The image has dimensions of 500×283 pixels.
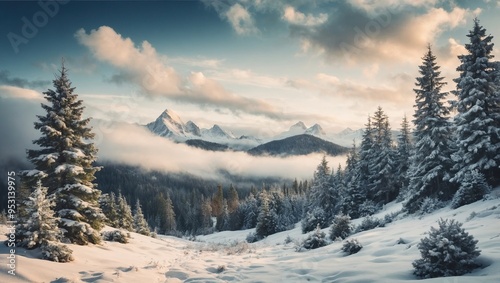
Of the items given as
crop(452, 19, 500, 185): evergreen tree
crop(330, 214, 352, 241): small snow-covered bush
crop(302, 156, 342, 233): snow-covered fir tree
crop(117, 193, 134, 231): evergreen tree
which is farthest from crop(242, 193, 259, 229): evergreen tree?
crop(452, 19, 500, 185): evergreen tree

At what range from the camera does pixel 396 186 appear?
4238cm

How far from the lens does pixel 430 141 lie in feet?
87.9

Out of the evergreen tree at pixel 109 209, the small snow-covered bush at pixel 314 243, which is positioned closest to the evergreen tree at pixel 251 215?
the evergreen tree at pixel 109 209

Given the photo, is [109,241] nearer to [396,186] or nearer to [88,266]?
[88,266]

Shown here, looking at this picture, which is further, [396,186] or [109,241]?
[396,186]

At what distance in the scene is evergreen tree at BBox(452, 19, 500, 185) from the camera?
2145 cm

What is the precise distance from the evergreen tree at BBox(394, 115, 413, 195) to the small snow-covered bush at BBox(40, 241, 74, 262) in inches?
1544

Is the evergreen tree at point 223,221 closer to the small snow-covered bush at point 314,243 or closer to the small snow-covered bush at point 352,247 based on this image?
the small snow-covered bush at point 314,243

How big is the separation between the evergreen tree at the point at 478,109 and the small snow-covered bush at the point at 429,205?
2.35 meters

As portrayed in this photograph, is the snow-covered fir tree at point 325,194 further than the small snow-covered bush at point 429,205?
Yes

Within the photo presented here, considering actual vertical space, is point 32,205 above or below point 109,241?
above

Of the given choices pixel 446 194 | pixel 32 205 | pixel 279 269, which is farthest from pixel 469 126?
pixel 32 205

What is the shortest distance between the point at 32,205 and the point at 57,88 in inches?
339

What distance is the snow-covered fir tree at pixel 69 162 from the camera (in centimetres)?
1571
